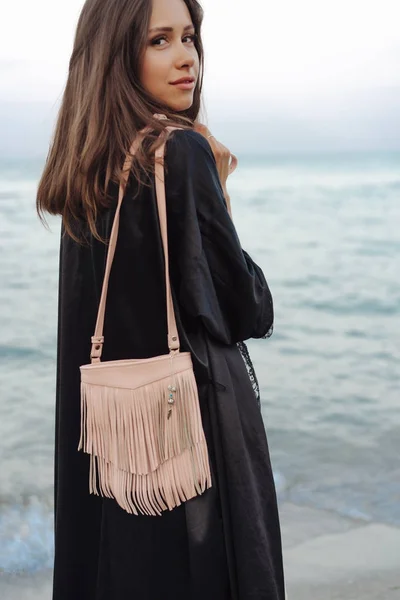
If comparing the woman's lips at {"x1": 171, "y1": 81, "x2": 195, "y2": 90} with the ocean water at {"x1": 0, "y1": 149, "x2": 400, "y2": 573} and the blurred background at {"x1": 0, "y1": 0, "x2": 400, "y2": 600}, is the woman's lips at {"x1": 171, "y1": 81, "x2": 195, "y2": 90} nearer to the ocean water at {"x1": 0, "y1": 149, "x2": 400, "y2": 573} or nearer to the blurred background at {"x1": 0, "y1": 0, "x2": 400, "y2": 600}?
the blurred background at {"x1": 0, "y1": 0, "x2": 400, "y2": 600}

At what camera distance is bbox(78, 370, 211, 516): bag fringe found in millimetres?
1400

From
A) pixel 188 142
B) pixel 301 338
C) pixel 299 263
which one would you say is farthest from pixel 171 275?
pixel 299 263

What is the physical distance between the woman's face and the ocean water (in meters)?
1.43

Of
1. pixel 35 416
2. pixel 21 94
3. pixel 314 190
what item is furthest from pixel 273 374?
pixel 314 190

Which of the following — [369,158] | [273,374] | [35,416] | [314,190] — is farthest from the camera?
[369,158]

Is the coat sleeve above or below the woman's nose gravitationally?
below

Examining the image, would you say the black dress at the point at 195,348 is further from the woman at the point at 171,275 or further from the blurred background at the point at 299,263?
the blurred background at the point at 299,263

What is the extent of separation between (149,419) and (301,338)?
4072mm

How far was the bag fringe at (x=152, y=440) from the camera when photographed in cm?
140

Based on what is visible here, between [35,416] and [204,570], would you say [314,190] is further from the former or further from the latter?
[204,570]

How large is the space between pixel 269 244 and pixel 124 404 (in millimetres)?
6325

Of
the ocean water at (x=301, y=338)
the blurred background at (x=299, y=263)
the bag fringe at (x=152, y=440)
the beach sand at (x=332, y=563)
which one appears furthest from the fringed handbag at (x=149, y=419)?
the ocean water at (x=301, y=338)

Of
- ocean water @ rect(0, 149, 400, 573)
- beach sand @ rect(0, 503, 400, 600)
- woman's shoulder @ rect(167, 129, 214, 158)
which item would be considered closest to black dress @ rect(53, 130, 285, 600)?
woman's shoulder @ rect(167, 129, 214, 158)

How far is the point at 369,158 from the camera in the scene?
10445 mm
